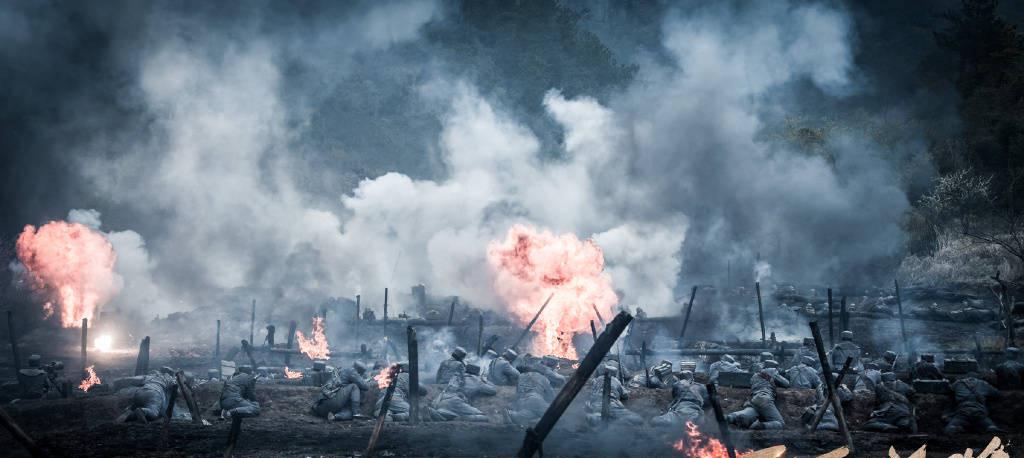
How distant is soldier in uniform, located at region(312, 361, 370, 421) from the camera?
17375 millimetres

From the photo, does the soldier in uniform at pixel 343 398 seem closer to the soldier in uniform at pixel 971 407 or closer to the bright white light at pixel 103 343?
the soldier in uniform at pixel 971 407

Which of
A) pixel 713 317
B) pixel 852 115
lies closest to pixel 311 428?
pixel 713 317

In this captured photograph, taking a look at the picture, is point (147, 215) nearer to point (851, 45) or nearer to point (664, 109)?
point (664, 109)

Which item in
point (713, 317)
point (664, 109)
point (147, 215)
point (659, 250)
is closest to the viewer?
point (713, 317)

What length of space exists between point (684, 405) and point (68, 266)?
139 ft

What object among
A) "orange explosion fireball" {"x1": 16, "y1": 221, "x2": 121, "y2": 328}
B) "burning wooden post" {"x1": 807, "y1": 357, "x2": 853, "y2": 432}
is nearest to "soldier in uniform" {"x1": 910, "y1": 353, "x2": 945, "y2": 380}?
"burning wooden post" {"x1": 807, "y1": 357, "x2": 853, "y2": 432}

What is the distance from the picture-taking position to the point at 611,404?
16500 millimetres

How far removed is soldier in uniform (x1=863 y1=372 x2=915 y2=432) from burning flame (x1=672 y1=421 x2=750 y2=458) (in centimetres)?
461

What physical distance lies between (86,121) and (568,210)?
1413 inches

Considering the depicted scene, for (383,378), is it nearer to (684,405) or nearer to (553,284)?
(684,405)

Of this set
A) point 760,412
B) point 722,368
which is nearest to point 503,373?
point 722,368

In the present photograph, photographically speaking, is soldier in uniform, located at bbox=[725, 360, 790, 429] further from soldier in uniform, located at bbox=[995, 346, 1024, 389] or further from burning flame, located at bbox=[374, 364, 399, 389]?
burning flame, located at bbox=[374, 364, 399, 389]

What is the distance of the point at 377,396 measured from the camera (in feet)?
59.1

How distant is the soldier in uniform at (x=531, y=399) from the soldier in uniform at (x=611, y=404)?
101 cm
